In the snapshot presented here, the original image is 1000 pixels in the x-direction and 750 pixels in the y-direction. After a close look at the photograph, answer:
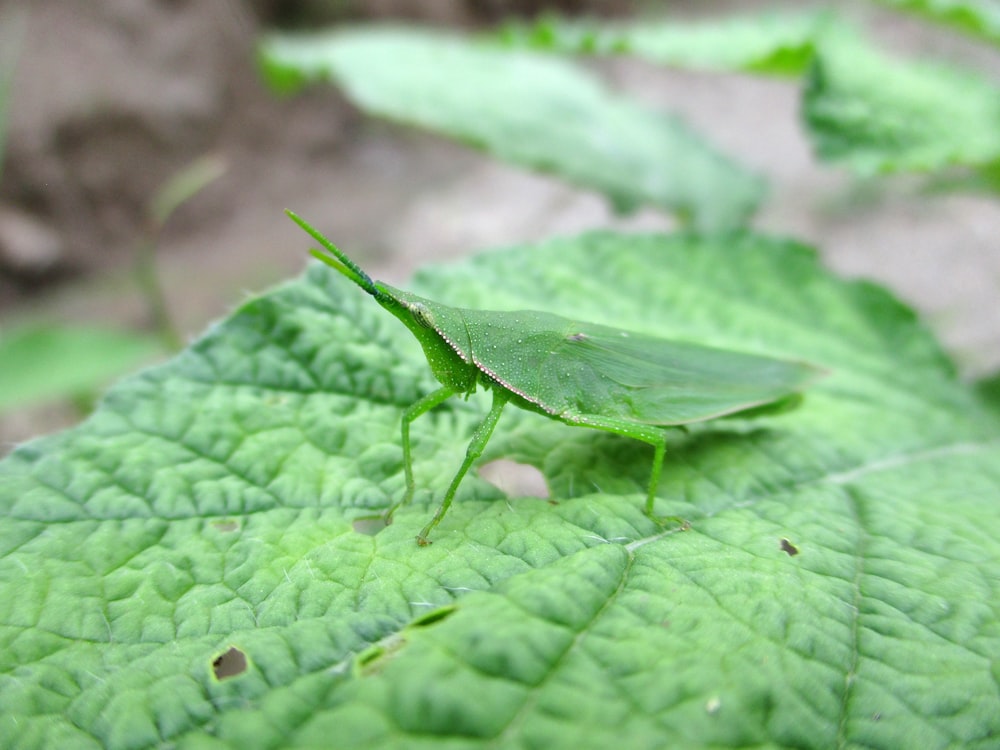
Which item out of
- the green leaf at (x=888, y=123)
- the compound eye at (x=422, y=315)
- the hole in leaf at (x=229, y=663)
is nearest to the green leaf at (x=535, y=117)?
the green leaf at (x=888, y=123)

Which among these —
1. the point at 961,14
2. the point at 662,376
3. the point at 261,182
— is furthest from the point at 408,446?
the point at 261,182

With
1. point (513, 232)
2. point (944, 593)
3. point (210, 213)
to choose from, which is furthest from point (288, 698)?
point (210, 213)

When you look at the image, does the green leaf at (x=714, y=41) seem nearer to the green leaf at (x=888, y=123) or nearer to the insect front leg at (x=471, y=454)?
the green leaf at (x=888, y=123)

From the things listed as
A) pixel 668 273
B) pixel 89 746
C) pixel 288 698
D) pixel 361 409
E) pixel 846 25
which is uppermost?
pixel 846 25

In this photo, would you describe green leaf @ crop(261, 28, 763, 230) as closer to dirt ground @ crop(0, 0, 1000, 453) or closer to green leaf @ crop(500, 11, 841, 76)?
green leaf @ crop(500, 11, 841, 76)

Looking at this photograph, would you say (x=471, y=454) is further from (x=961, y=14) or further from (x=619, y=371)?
(x=961, y=14)

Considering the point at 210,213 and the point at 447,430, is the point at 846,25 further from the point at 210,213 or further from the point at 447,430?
the point at 210,213
